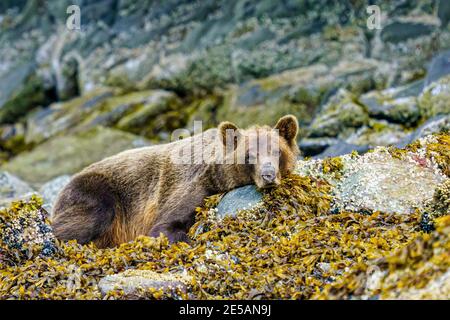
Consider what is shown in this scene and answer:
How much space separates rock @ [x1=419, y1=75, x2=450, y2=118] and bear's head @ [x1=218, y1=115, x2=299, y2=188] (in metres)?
5.22

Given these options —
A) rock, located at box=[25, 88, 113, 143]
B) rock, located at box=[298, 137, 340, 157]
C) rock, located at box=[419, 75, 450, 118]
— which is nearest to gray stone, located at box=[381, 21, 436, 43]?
rock, located at box=[419, 75, 450, 118]

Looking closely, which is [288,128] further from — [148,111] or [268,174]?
[148,111]

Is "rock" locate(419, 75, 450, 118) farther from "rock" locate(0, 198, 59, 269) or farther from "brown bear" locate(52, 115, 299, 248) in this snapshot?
"rock" locate(0, 198, 59, 269)

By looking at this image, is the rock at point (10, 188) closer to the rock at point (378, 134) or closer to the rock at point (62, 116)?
the rock at point (378, 134)

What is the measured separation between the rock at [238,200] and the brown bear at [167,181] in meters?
0.14

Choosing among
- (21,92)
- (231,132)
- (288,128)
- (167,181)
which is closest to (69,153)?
(21,92)

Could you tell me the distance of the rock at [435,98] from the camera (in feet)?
41.0

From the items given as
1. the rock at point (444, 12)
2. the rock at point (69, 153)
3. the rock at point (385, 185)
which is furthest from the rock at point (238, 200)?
the rock at point (444, 12)

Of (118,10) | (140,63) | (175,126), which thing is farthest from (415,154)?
(118,10)

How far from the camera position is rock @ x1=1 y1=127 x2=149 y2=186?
17953 mm

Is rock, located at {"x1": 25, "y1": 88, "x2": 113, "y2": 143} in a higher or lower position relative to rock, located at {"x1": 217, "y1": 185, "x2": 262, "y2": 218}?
lower

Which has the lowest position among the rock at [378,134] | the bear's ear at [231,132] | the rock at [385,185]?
the rock at [378,134]

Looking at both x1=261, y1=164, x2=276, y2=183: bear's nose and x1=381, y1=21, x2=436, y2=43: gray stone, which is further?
x1=381, y1=21, x2=436, y2=43: gray stone
